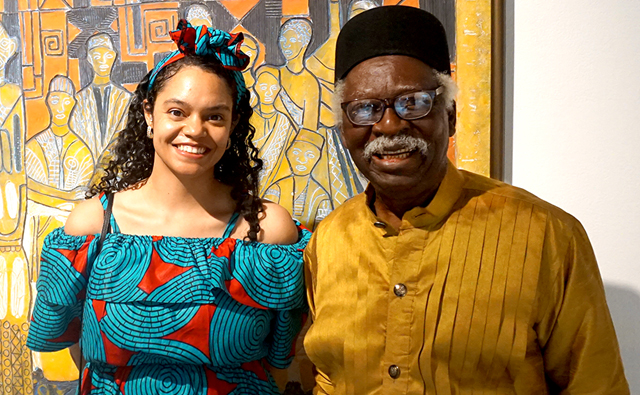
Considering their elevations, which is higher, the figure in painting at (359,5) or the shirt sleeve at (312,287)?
the figure in painting at (359,5)

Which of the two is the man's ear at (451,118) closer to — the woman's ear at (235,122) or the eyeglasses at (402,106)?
the eyeglasses at (402,106)

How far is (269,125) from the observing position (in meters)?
1.92

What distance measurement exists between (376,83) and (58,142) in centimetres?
129

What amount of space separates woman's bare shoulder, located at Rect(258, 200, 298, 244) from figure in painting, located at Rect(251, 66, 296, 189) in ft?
0.82

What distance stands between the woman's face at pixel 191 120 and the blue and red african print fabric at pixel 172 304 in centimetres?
22

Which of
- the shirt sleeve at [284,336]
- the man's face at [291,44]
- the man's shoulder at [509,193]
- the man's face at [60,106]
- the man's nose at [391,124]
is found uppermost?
the man's face at [291,44]

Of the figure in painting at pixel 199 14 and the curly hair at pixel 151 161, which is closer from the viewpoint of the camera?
the curly hair at pixel 151 161

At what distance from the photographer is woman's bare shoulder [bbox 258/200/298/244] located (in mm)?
1660

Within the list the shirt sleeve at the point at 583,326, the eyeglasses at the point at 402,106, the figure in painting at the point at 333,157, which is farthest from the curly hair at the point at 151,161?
the shirt sleeve at the point at 583,326

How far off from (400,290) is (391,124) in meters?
0.38

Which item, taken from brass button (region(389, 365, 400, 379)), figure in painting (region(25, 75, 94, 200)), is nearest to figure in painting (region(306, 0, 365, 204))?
brass button (region(389, 365, 400, 379))

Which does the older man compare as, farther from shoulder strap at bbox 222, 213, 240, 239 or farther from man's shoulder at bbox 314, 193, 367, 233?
shoulder strap at bbox 222, 213, 240, 239

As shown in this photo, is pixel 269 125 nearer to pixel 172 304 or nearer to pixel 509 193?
pixel 172 304

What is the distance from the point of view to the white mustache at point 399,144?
4.06ft
